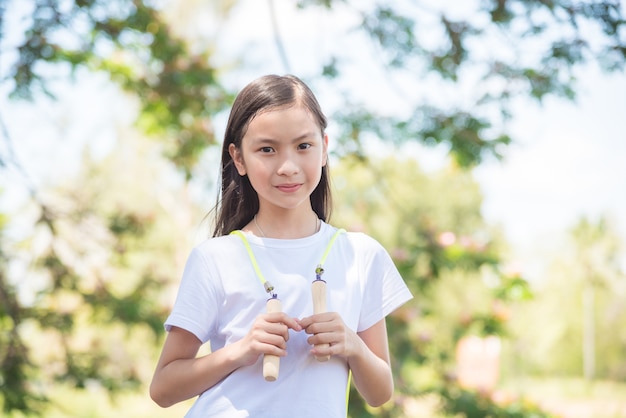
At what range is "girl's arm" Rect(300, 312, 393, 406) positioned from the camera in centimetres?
109

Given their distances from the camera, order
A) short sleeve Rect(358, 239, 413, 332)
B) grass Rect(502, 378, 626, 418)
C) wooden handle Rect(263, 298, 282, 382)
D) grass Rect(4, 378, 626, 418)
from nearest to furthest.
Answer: wooden handle Rect(263, 298, 282, 382) → short sleeve Rect(358, 239, 413, 332) → grass Rect(4, 378, 626, 418) → grass Rect(502, 378, 626, 418)

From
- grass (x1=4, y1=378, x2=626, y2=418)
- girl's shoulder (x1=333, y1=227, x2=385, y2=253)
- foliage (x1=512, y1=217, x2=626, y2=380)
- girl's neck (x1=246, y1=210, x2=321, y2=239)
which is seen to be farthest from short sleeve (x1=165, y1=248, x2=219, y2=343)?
foliage (x1=512, y1=217, x2=626, y2=380)

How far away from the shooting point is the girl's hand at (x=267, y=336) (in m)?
1.06

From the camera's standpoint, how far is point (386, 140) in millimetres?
4172

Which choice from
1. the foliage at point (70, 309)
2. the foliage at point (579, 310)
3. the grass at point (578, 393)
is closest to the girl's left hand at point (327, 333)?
the foliage at point (70, 309)

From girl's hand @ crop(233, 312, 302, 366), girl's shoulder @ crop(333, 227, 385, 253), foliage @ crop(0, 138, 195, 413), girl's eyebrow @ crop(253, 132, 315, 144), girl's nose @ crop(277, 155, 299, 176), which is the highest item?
foliage @ crop(0, 138, 195, 413)

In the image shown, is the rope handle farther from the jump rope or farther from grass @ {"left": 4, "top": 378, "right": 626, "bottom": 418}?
grass @ {"left": 4, "top": 378, "right": 626, "bottom": 418}

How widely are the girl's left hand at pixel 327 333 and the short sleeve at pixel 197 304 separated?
16 centimetres

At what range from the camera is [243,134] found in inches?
48.7

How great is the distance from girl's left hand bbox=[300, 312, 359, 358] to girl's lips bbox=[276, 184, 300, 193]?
0.68 feet

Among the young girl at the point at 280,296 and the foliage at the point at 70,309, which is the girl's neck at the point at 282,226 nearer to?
the young girl at the point at 280,296

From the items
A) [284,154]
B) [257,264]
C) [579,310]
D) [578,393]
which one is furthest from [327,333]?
[578,393]

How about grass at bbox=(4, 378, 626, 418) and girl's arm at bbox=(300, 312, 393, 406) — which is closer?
girl's arm at bbox=(300, 312, 393, 406)

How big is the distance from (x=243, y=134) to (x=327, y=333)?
35 cm
